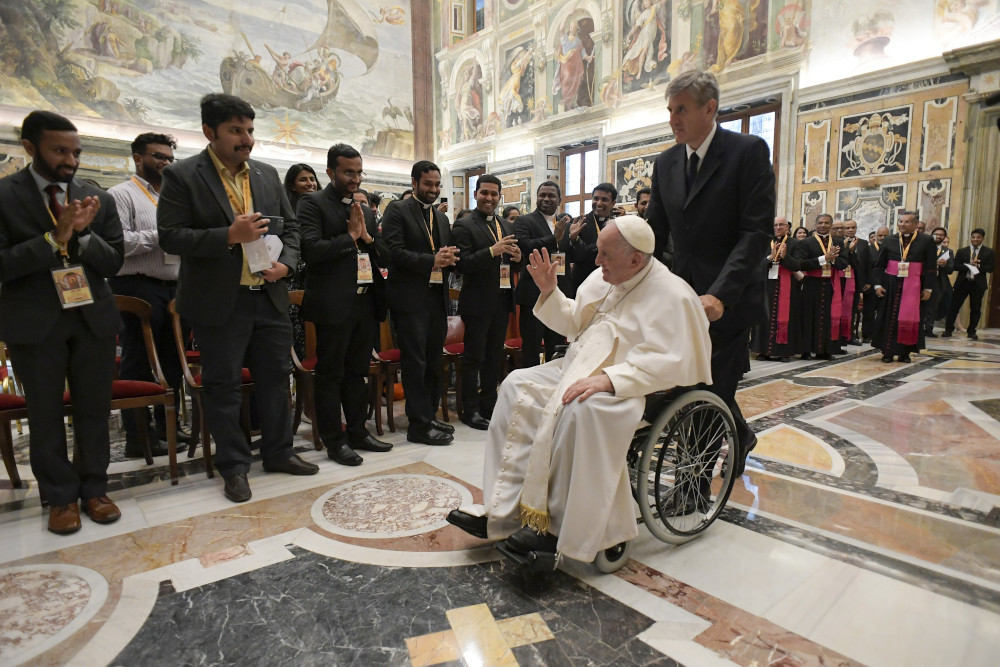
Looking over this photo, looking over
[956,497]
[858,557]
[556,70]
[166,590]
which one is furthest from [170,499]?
[556,70]

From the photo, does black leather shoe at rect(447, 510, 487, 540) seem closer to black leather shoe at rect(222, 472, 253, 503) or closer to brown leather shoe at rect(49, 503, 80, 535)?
black leather shoe at rect(222, 472, 253, 503)

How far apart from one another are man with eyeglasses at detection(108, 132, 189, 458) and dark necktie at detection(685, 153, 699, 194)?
3306 mm

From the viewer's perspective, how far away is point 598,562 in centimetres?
219

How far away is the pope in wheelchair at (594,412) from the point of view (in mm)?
2043

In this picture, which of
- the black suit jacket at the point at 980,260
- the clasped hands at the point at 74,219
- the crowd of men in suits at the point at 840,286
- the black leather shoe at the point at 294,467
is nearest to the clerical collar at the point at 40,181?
the clasped hands at the point at 74,219

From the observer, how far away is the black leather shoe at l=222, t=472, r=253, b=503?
298cm

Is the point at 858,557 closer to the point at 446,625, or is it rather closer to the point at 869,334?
the point at 446,625

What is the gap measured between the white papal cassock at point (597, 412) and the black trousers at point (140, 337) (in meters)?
2.58

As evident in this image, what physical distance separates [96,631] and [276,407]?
1.56 metres

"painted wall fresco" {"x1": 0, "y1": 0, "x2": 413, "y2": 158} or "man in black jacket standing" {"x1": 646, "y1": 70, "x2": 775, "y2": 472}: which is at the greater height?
"painted wall fresco" {"x1": 0, "y1": 0, "x2": 413, "y2": 158}

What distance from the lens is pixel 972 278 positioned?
927cm

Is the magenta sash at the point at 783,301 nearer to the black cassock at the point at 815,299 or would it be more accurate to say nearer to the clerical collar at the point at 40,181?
the black cassock at the point at 815,299

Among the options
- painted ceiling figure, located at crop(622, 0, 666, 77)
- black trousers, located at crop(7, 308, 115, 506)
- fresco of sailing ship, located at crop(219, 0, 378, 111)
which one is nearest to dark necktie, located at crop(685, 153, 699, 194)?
black trousers, located at crop(7, 308, 115, 506)

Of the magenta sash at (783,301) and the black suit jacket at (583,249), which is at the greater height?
the black suit jacket at (583,249)
